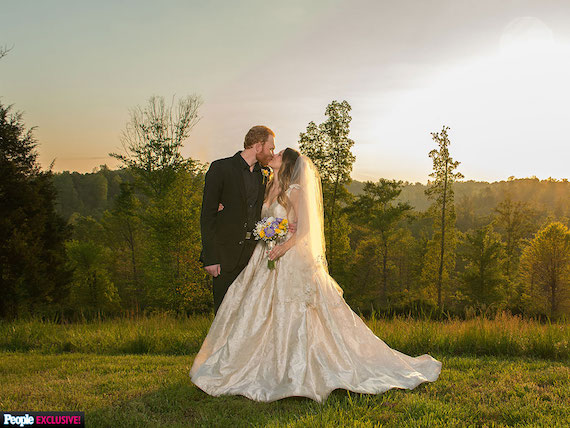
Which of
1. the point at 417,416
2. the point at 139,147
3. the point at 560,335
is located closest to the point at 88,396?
the point at 417,416

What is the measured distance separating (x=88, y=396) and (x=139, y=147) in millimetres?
32774

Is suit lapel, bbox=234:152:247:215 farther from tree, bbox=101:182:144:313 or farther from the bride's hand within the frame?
tree, bbox=101:182:144:313

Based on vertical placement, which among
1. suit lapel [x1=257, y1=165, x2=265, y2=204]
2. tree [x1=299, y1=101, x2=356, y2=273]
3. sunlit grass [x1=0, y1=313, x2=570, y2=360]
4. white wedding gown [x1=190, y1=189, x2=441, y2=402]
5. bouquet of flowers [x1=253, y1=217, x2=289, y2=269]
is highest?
tree [x1=299, y1=101, x2=356, y2=273]

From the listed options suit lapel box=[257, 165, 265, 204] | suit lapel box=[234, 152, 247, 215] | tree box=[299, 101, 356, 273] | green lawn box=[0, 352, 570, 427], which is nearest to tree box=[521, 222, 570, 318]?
tree box=[299, 101, 356, 273]

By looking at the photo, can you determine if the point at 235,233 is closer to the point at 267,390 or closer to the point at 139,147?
the point at 267,390

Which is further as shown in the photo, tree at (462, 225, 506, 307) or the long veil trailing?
tree at (462, 225, 506, 307)

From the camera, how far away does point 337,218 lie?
41406 millimetres

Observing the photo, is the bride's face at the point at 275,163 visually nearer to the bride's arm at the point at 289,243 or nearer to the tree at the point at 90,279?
the bride's arm at the point at 289,243

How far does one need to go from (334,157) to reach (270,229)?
3694cm

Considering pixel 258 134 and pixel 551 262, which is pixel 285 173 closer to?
pixel 258 134

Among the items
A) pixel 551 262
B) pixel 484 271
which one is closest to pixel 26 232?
pixel 484 271

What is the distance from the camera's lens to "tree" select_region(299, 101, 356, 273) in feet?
134

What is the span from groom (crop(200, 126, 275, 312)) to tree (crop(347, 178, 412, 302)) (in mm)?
39339

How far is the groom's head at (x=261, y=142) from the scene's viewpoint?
525 centimetres
